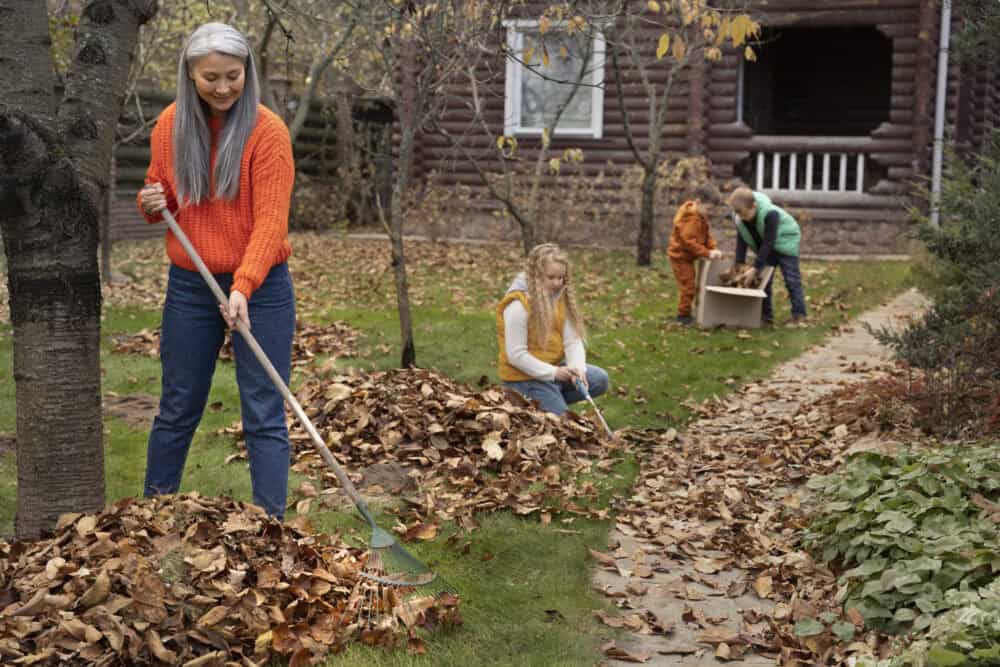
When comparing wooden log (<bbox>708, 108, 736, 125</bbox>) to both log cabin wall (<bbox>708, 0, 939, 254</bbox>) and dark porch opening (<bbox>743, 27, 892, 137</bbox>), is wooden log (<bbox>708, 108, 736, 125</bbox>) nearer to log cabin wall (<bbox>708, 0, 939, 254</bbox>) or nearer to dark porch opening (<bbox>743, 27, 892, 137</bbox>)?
log cabin wall (<bbox>708, 0, 939, 254</bbox>)

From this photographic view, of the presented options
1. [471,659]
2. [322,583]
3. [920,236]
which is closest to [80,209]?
[322,583]

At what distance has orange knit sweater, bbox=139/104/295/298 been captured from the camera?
4109mm

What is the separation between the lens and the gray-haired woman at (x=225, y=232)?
4.02 meters

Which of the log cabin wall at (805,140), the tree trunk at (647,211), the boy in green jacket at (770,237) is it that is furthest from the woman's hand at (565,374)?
the log cabin wall at (805,140)

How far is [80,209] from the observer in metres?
3.87

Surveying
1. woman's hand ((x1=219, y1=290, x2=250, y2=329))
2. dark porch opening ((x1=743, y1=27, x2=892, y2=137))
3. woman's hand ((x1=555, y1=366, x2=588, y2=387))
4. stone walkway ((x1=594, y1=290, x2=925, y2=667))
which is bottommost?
stone walkway ((x1=594, y1=290, x2=925, y2=667))

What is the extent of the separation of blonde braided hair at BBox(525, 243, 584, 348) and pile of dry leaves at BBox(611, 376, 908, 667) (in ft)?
2.83

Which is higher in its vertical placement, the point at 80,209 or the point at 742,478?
the point at 80,209

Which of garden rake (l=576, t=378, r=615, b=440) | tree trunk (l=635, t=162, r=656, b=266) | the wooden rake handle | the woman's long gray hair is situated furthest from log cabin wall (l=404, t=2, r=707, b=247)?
the wooden rake handle

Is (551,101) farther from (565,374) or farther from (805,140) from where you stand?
(565,374)

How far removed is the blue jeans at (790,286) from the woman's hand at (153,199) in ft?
24.8

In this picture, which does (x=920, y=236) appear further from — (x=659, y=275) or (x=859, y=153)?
(x=859, y=153)

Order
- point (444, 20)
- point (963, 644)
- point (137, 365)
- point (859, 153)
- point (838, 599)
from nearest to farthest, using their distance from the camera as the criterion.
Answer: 1. point (963, 644)
2. point (838, 599)
3. point (137, 365)
4. point (444, 20)
5. point (859, 153)

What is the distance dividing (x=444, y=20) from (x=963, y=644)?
7081mm
